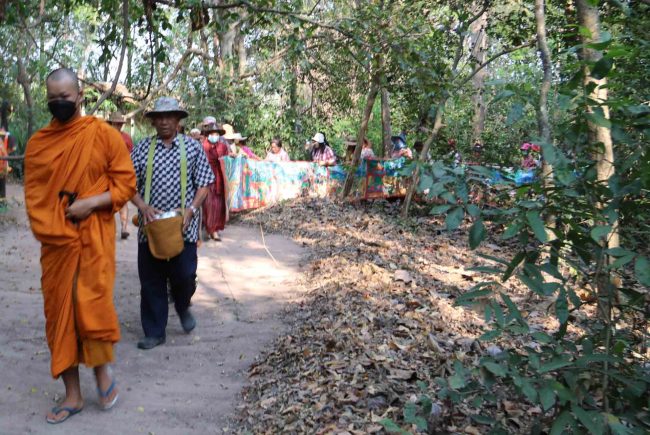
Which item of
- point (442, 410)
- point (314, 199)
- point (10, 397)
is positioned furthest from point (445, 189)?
point (314, 199)

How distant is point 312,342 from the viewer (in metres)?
4.94

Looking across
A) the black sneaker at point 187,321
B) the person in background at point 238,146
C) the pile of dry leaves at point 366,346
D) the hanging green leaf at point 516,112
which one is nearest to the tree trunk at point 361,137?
the person in background at point 238,146

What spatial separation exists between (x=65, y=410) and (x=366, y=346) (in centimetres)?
195

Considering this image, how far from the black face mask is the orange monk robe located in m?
0.06

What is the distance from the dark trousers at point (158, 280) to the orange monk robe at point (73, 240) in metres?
1.21

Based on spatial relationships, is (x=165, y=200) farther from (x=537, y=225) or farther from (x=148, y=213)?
(x=537, y=225)

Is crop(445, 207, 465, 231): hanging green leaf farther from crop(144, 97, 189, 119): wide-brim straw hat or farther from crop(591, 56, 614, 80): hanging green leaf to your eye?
crop(144, 97, 189, 119): wide-brim straw hat

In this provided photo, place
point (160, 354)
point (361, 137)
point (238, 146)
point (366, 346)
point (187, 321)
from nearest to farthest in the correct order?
point (366, 346), point (160, 354), point (187, 321), point (361, 137), point (238, 146)

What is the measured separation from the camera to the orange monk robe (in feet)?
12.2

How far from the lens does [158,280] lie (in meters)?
5.17

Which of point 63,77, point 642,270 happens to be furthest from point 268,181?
point 642,270

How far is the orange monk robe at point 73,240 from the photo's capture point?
3.71 meters

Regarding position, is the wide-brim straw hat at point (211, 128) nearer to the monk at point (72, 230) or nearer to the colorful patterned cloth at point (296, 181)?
the colorful patterned cloth at point (296, 181)

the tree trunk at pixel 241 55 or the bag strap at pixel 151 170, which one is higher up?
the tree trunk at pixel 241 55
